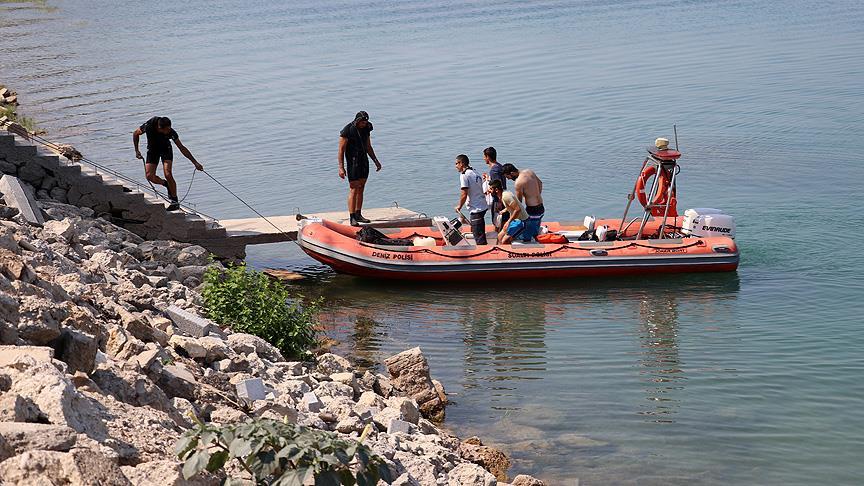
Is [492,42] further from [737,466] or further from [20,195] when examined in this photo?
[737,466]

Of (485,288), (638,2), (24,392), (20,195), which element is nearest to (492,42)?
(638,2)

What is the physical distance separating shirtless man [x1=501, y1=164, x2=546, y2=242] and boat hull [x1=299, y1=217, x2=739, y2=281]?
34 centimetres

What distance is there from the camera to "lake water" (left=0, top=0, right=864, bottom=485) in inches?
388

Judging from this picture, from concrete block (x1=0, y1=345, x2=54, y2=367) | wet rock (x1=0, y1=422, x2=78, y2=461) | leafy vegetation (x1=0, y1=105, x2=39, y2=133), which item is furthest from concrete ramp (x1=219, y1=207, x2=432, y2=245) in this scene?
leafy vegetation (x1=0, y1=105, x2=39, y2=133)

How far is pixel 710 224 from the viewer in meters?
14.4

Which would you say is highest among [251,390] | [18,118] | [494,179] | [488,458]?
[18,118]

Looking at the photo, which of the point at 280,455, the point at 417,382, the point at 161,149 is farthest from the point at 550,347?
the point at 280,455

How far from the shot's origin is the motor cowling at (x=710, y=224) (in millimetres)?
14383

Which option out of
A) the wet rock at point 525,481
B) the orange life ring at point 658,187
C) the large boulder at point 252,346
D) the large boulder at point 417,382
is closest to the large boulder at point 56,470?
the wet rock at point 525,481

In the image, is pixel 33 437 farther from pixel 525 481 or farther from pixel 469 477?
pixel 525 481

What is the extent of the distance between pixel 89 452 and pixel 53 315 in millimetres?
2120

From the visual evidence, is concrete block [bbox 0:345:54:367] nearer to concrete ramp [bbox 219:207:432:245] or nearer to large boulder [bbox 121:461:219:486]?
large boulder [bbox 121:461:219:486]

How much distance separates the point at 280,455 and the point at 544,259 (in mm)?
9349

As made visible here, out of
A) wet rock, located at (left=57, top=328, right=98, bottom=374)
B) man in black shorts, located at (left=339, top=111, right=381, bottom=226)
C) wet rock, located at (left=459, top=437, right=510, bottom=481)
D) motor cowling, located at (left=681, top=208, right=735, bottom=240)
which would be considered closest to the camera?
wet rock, located at (left=57, top=328, right=98, bottom=374)
